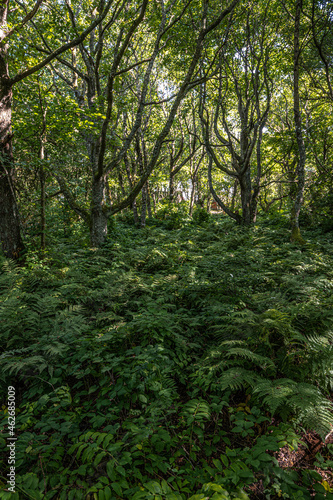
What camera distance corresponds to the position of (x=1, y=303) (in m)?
3.84

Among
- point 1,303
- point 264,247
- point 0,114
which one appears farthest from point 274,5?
point 1,303

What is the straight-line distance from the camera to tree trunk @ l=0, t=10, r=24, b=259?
19.3 ft

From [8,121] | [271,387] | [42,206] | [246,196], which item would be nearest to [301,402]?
[271,387]

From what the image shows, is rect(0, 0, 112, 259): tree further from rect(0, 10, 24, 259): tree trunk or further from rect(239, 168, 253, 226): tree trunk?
rect(239, 168, 253, 226): tree trunk

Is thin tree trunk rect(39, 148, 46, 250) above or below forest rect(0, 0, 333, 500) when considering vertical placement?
above

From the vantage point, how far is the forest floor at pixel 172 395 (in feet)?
6.68

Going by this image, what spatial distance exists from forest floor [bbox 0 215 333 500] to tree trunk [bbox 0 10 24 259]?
1.90m

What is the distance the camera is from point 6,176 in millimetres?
6117

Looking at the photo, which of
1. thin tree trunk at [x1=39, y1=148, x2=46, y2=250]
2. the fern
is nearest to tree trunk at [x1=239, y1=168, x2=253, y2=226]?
thin tree trunk at [x1=39, y1=148, x2=46, y2=250]

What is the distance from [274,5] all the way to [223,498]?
46.8ft

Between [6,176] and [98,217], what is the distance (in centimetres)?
294

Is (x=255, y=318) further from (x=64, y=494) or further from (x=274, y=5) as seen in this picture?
(x=274, y=5)

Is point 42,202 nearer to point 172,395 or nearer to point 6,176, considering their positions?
point 6,176

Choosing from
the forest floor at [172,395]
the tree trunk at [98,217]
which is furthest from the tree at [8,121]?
the tree trunk at [98,217]
